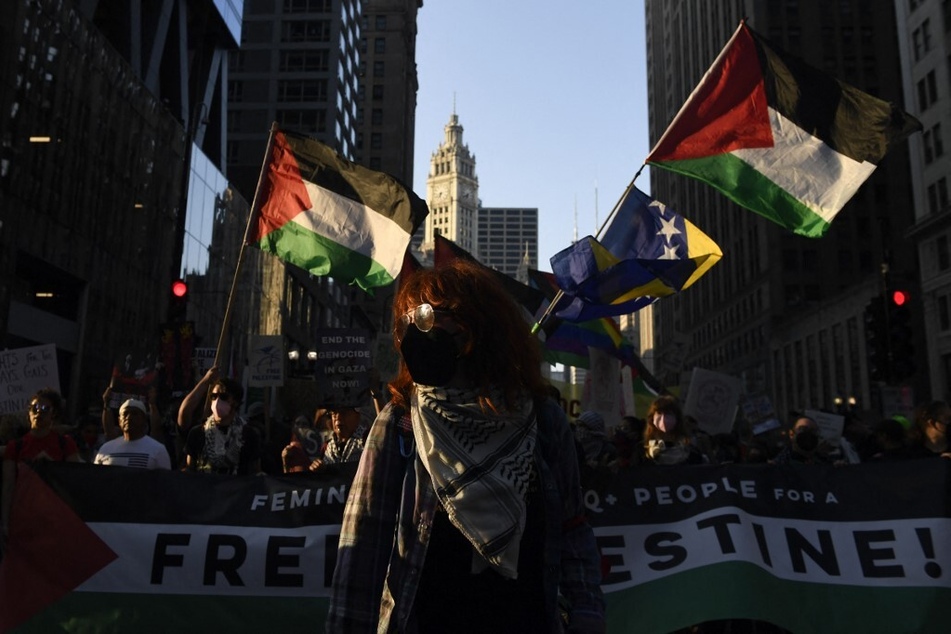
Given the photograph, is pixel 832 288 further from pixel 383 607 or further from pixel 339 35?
pixel 383 607

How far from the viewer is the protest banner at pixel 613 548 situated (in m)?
6.09

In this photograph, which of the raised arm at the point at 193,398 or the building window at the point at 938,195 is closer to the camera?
the raised arm at the point at 193,398

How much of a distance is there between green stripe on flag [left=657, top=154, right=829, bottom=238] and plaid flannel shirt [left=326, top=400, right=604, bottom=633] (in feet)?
21.0

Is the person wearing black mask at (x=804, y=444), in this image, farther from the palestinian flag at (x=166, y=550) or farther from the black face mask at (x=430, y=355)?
the black face mask at (x=430, y=355)

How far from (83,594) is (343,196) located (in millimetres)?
5022

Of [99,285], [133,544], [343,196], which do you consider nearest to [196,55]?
[99,285]

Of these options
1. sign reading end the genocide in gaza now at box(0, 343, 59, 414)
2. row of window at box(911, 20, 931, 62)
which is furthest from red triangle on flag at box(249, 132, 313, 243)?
row of window at box(911, 20, 931, 62)

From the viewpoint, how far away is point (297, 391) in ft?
95.5

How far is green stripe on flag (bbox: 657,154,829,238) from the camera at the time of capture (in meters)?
8.77

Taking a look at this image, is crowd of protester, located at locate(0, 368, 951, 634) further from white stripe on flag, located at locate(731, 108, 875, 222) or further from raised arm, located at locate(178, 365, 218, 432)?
white stripe on flag, located at locate(731, 108, 875, 222)

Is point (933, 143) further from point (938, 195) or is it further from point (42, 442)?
point (42, 442)

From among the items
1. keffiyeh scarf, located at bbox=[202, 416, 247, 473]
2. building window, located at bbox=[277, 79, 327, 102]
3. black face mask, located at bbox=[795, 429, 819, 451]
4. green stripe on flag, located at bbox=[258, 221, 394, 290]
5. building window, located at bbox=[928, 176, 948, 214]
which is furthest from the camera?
building window, located at bbox=[277, 79, 327, 102]

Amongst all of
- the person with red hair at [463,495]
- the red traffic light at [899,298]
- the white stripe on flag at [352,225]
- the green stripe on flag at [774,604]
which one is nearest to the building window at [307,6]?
the red traffic light at [899,298]

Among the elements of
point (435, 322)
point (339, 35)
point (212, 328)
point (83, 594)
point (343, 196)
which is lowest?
point (83, 594)
